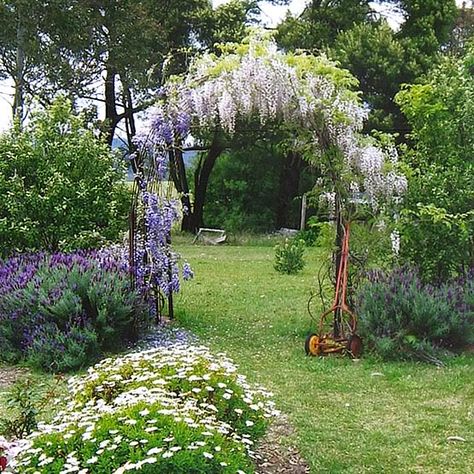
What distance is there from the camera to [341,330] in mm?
6551

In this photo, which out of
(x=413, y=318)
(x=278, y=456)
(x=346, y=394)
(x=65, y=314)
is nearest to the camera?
(x=278, y=456)

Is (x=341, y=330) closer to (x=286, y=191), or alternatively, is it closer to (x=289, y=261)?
(x=289, y=261)

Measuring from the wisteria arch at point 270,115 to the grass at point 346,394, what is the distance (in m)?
1.38

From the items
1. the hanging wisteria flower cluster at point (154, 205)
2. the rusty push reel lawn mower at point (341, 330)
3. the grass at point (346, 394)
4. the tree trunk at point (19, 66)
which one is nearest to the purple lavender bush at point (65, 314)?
the hanging wisteria flower cluster at point (154, 205)

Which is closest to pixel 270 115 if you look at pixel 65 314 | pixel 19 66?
pixel 65 314

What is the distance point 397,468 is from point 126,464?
182 centimetres

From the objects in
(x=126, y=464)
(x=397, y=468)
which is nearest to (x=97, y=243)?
(x=397, y=468)

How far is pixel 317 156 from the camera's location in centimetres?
649

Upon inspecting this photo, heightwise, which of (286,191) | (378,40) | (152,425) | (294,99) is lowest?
(152,425)

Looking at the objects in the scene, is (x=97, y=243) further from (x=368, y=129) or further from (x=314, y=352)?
(x=368, y=129)

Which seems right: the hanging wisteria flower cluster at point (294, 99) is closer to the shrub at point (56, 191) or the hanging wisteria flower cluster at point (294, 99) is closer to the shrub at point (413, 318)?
the shrub at point (413, 318)

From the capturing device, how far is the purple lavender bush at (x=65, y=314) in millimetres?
5938

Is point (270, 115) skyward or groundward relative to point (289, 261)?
skyward

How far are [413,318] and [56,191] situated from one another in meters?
3.96
